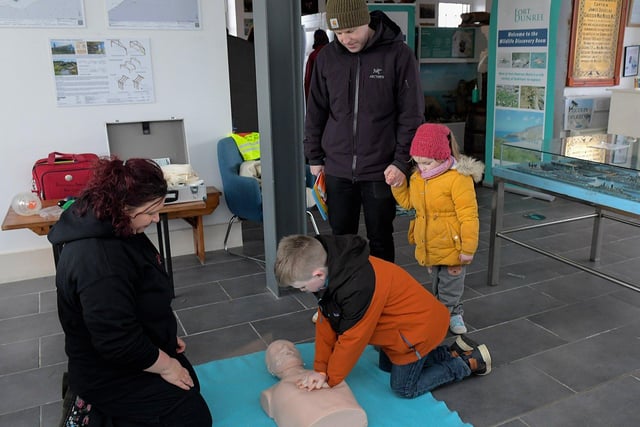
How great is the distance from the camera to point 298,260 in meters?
1.99

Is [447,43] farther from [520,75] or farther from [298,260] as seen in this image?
[298,260]

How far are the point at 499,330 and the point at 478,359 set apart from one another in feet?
1.85

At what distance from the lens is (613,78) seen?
602 centimetres

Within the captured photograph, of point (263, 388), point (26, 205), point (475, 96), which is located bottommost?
point (263, 388)

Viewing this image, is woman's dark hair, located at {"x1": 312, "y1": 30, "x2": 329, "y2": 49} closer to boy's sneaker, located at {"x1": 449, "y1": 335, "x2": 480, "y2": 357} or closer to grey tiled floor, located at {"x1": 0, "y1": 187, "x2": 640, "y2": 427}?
grey tiled floor, located at {"x1": 0, "y1": 187, "x2": 640, "y2": 427}

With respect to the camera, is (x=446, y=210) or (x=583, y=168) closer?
(x=446, y=210)

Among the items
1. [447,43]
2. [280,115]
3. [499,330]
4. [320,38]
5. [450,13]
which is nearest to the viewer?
[499,330]

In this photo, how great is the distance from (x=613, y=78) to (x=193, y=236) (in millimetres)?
4683

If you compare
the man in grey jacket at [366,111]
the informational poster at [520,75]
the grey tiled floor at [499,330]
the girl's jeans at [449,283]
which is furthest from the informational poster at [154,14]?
the informational poster at [520,75]

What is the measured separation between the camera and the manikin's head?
2.53 metres

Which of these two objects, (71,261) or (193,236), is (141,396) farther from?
(193,236)

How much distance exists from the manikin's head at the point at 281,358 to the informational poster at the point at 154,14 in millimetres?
2507

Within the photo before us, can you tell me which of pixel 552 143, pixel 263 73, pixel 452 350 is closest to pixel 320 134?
pixel 263 73

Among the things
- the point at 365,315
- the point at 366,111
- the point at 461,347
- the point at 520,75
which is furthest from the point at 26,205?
the point at 520,75
